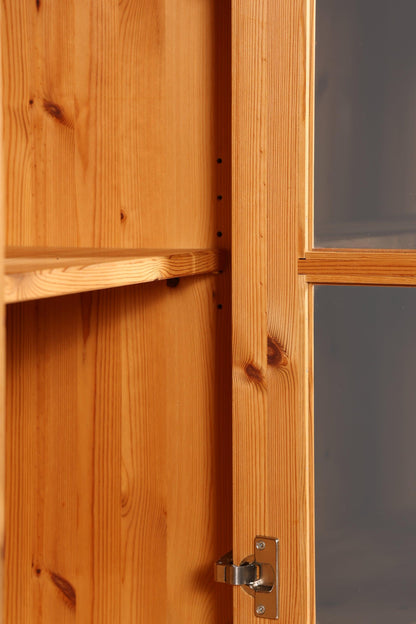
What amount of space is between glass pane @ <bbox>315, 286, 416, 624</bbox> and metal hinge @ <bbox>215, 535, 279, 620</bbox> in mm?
57

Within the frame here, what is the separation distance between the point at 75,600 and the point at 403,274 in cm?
64

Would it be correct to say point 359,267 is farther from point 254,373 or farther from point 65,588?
point 65,588

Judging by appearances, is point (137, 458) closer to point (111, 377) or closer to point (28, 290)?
point (111, 377)

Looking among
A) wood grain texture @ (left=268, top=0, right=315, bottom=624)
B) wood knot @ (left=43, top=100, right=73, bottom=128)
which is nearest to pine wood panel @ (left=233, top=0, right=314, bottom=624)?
wood grain texture @ (left=268, top=0, right=315, bottom=624)

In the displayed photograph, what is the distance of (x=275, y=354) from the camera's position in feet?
2.99

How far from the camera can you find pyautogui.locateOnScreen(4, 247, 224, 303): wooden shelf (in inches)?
24.3

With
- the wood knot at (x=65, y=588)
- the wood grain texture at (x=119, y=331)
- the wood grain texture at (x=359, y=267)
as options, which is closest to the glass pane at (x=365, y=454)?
the wood grain texture at (x=359, y=267)

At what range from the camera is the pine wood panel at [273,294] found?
88 centimetres

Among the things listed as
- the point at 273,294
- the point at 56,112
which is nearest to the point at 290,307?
the point at 273,294

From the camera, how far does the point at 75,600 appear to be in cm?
107

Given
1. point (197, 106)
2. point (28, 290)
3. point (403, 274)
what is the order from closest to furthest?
point (28, 290)
point (403, 274)
point (197, 106)

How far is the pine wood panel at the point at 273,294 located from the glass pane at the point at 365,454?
25 millimetres

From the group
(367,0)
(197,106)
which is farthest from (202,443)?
(367,0)

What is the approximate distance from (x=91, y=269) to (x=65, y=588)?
0.56 metres
